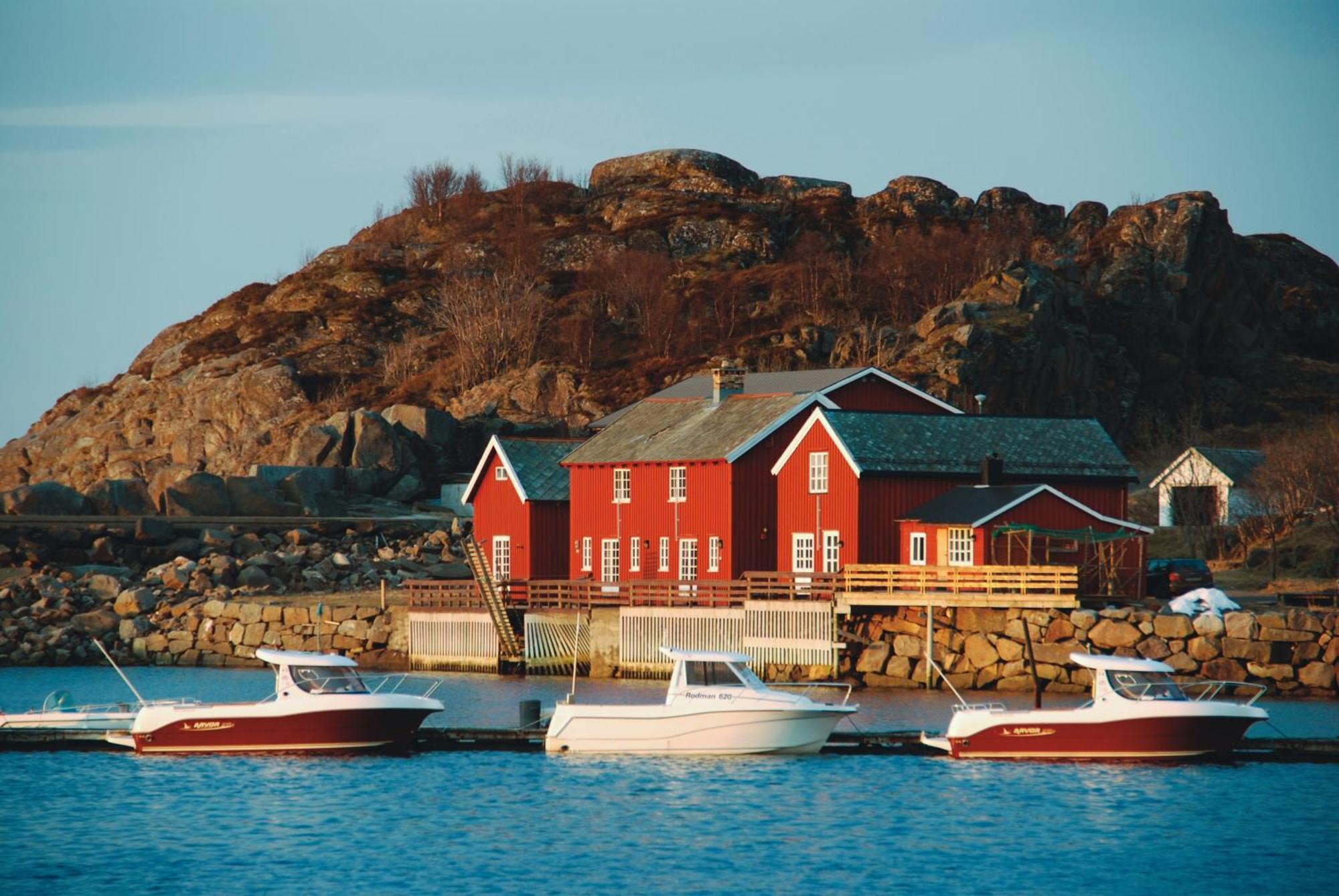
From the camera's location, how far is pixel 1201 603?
144 feet

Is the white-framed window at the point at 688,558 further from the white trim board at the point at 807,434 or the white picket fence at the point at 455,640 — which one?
the white picket fence at the point at 455,640

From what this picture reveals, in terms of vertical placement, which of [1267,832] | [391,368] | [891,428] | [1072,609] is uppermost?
[391,368]

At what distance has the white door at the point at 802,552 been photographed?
51344 mm

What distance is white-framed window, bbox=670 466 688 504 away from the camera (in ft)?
181

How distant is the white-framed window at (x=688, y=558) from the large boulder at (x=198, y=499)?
95.4 ft

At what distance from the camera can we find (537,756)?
36.8 m

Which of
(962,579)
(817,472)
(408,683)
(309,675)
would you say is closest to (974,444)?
(817,472)

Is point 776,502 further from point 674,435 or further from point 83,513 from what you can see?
point 83,513

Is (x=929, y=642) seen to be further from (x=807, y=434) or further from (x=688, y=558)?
(x=688, y=558)

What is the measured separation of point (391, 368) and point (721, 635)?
206 ft

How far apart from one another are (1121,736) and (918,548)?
1655 cm

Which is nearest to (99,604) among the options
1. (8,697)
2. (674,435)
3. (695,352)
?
(8,697)

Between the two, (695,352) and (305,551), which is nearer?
(305,551)

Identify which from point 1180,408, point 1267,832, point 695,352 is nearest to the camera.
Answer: point 1267,832
